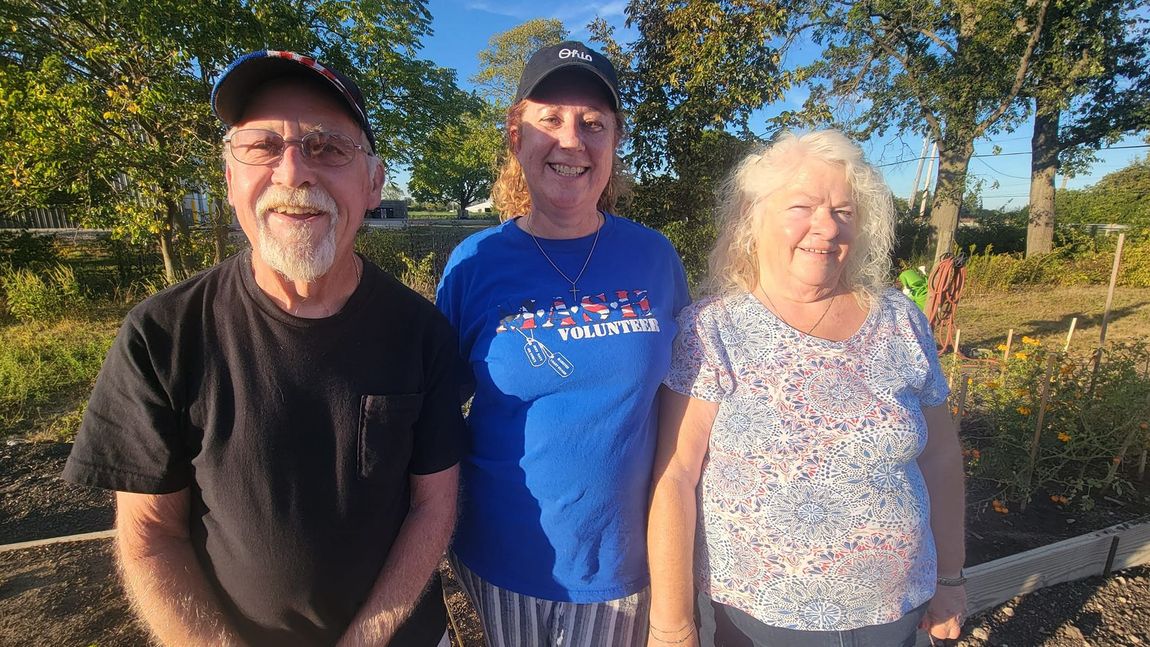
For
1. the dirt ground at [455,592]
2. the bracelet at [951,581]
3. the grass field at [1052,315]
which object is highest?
the bracelet at [951,581]

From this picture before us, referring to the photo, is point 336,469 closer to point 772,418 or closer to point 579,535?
point 579,535

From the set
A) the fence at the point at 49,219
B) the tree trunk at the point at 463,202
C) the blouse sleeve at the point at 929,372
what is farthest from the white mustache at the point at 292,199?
the tree trunk at the point at 463,202

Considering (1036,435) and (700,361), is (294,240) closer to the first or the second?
(700,361)

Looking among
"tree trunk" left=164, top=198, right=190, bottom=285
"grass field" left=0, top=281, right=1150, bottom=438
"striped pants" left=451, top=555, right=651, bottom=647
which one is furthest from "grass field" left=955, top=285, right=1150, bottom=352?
"tree trunk" left=164, top=198, right=190, bottom=285

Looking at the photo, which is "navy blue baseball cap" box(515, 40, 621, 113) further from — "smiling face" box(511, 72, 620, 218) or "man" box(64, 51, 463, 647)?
"man" box(64, 51, 463, 647)

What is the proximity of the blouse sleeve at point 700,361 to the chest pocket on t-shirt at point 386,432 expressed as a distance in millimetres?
765

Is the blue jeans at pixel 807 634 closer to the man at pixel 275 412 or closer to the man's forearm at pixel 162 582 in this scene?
the man at pixel 275 412

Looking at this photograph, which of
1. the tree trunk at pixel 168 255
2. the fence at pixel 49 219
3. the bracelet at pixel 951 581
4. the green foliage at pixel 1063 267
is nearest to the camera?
the bracelet at pixel 951 581

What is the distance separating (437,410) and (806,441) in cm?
104

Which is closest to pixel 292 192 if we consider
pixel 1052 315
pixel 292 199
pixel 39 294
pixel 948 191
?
pixel 292 199

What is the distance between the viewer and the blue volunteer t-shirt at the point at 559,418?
5.09 ft

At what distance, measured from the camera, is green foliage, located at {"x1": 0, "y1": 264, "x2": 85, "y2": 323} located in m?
8.16

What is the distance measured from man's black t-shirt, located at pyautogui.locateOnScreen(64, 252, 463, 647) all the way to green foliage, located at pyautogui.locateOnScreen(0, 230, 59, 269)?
1144cm

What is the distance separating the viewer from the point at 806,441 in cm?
153
